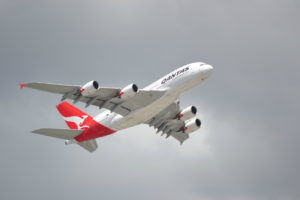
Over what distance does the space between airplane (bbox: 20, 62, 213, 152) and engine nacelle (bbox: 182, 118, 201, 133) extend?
85.3 inches

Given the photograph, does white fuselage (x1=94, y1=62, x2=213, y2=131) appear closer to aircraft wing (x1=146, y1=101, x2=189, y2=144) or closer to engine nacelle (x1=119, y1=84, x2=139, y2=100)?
engine nacelle (x1=119, y1=84, x2=139, y2=100)

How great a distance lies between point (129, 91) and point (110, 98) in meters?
2.70

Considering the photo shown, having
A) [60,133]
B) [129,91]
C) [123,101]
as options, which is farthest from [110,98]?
[60,133]

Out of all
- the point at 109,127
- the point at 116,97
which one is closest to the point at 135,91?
the point at 116,97

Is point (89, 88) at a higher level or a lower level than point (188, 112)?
lower

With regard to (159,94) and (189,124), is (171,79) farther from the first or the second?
(189,124)

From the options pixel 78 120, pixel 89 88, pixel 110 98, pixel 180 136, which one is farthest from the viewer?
pixel 180 136

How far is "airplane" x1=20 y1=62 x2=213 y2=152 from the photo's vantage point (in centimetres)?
5559

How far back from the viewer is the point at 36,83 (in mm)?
52750

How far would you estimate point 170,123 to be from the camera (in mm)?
67312

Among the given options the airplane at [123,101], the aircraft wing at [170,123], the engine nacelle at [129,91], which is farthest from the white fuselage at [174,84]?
the aircraft wing at [170,123]

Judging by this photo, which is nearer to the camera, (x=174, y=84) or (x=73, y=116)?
(x=174, y=84)

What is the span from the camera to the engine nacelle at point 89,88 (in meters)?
54.6

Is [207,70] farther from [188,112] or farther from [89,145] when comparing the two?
[89,145]
